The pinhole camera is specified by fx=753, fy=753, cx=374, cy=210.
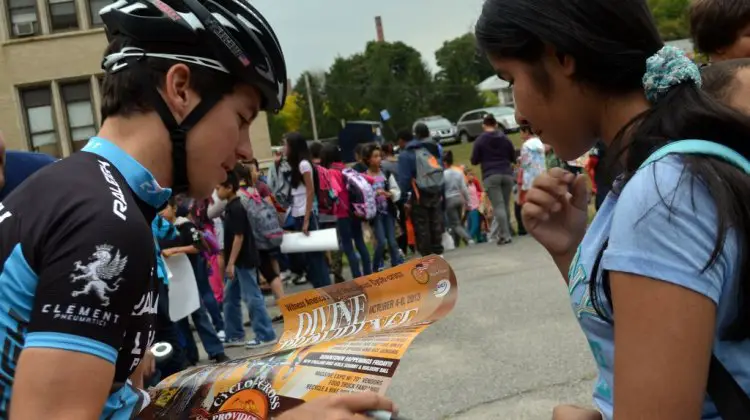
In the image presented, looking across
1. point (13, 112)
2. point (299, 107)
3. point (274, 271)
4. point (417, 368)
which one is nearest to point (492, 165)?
point (274, 271)

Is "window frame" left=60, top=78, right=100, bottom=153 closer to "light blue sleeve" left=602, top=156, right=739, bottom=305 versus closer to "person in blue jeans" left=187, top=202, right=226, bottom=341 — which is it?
"person in blue jeans" left=187, top=202, right=226, bottom=341

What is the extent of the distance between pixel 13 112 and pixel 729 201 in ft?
91.8

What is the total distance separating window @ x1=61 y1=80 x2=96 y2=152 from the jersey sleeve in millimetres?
26417

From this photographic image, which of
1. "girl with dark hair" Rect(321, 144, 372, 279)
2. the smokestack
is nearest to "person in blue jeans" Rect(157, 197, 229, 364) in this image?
"girl with dark hair" Rect(321, 144, 372, 279)

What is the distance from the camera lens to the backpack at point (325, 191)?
32.4 feet

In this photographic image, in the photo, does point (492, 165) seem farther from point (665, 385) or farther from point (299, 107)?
point (299, 107)

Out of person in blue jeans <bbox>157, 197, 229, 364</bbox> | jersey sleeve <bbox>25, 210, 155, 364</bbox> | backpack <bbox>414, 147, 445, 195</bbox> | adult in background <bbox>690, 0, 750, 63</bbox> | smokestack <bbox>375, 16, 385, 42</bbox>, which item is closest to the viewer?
jersey sleeve <bbox>25, 210, 155, 364</bbox>

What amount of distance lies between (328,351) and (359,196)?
880 centimetres

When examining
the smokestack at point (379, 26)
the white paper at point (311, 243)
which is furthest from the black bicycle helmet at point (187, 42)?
the smokestack at point (379, 26)

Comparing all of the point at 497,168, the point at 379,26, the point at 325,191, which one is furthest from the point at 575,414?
the point at 379,26

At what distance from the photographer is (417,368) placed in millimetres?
6070

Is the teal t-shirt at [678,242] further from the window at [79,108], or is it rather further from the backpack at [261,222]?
the window at [79,108]

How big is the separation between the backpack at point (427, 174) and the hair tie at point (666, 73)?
10.5 meters

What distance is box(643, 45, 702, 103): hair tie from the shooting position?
1.47 meters
